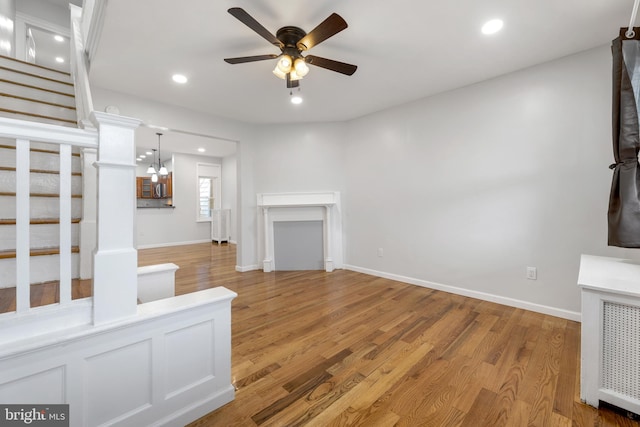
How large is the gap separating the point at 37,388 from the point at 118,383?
260 mm

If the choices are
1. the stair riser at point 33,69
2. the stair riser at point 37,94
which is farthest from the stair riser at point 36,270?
the stair riser at point 33,69

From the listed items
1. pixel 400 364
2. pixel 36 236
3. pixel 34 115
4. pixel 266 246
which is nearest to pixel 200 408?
pixel 400 364

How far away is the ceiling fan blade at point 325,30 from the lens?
1.70 metres

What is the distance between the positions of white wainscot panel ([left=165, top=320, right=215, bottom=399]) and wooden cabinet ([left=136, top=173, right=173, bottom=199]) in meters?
7.47

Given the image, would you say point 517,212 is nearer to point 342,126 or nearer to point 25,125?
point 342,126

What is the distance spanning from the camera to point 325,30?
1835mm

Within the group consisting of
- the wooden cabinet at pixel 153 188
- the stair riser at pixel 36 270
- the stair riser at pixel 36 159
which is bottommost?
the stair riser at pixel 36 270

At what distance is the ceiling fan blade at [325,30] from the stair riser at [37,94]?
2897mm

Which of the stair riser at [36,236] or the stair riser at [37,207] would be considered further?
the stair riser at [37,207]

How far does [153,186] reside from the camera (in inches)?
317

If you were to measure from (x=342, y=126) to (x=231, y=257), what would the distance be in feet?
11.6

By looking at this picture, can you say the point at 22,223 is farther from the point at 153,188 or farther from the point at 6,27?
the point at 153,188

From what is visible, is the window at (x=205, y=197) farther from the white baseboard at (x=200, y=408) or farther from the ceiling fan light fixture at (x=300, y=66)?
the white baseboard at (x=200, y=408)

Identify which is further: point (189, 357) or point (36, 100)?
point (36, 100)
